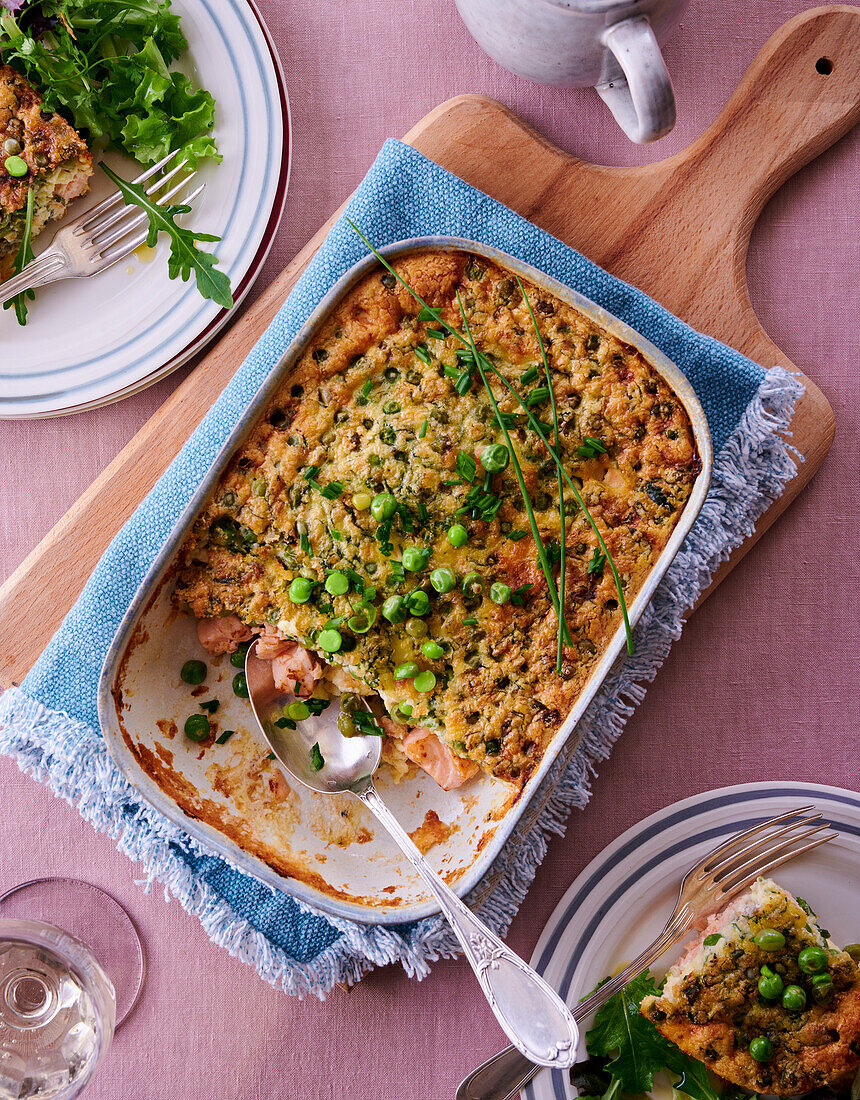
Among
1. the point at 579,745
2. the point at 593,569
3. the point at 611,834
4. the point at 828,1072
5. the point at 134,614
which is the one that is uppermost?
the point at 593,569

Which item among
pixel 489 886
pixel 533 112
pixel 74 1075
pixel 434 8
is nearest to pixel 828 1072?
pixel 489 886

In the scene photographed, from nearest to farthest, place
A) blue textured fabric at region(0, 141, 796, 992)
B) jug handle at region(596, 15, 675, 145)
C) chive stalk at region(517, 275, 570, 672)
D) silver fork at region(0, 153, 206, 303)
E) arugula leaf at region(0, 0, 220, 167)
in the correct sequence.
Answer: jug handle at region(596, 15, 675, 145) → chive stalk at region(517, 275, 570, 672) → blue textured fabric at region(0, 141, 796, 992) → arugula leaf at region(0, 0, 220, 167) → silver fork at region(0, 153, 206, 303)

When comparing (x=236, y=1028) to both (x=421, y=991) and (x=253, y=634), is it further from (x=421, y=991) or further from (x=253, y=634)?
(x=253, y=634)

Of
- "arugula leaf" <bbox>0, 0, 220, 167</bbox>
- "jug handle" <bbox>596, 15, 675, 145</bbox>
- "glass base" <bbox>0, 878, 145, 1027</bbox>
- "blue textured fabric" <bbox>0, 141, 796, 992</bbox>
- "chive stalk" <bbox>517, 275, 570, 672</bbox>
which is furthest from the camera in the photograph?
"glass base" <bbox>0, 878, 145, 1027</bbox>

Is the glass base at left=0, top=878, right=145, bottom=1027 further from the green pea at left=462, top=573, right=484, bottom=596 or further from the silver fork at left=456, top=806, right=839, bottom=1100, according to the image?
the green pea at left=462, top=573, right=484, bottom=596

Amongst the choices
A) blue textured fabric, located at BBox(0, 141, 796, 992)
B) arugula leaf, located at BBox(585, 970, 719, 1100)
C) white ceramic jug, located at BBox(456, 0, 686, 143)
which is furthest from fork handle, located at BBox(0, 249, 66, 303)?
arugula leaf, located at BBox(585, 970, 719, 1100)

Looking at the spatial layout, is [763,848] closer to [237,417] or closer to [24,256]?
[237,417]
